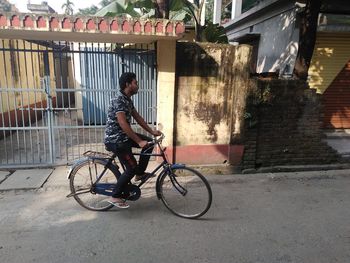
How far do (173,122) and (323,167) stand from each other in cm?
309

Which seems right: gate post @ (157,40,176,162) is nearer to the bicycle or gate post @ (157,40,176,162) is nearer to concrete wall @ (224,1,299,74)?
the bicycle

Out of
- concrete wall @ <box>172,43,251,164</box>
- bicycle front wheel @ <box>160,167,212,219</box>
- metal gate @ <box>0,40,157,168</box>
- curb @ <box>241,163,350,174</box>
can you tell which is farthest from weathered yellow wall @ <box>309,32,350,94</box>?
bicycle front wheel @ <box>160,167,212,219</box>

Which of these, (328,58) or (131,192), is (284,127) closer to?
(328,58)

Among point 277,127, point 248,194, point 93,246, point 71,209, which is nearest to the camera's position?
point 93,246

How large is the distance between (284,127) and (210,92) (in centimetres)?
159

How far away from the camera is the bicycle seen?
372 cm

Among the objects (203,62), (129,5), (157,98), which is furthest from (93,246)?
(129,5)

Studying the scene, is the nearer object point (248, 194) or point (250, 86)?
point (248, 194)

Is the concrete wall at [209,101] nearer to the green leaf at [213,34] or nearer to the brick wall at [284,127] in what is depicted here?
the brick wall at [284,127]

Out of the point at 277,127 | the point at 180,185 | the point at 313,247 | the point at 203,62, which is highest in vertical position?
the point at 203,62

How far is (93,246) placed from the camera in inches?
125

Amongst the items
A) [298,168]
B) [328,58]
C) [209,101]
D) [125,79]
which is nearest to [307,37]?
[328,58]

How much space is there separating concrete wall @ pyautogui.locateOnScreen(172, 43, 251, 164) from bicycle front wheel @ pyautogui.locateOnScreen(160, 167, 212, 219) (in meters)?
1.42

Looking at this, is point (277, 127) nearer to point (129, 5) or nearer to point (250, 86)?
point (250, 86)
